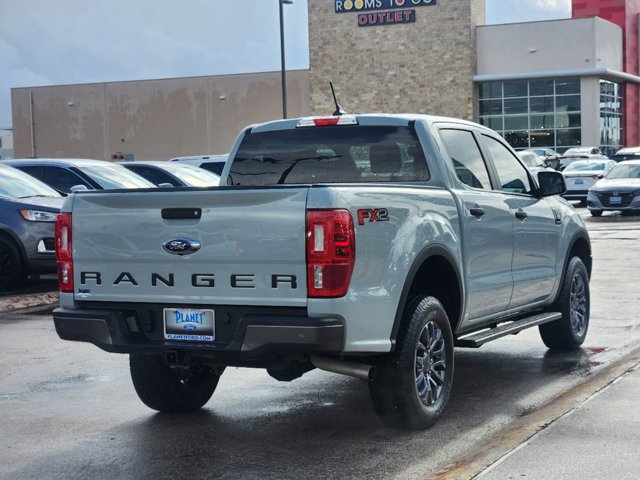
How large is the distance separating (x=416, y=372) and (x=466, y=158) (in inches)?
75.0

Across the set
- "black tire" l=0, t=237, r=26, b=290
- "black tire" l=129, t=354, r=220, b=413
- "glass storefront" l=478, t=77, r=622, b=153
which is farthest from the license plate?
"glass storefront" l=478, t=77, r=622, b=153

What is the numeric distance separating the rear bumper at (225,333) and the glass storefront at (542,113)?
5333 centimetres

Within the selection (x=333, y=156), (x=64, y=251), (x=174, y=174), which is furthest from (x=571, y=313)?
(x=174, y=174)

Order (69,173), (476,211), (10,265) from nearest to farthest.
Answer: (476,211) → (10,265) → (69,173)

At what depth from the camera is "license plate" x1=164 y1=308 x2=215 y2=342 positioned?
20.3ft

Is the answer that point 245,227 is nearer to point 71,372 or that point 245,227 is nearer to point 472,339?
point 472,339

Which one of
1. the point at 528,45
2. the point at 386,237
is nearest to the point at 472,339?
the point at 386,237

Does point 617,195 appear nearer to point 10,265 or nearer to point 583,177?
point 583,177

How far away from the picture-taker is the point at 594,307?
40.1 feet

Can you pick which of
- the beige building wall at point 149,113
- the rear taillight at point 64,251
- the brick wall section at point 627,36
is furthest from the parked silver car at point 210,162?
the brick wall section at point 627,36

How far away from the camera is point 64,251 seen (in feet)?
21.9

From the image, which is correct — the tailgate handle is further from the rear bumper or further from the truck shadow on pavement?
the truck shadow on pavement

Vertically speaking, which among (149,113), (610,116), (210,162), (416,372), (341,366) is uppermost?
(149,113)

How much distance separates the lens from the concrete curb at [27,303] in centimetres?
1331
